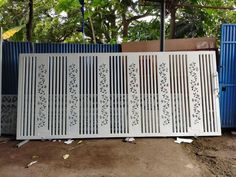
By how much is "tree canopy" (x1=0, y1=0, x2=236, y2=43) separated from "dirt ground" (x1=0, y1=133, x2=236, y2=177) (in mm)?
4832

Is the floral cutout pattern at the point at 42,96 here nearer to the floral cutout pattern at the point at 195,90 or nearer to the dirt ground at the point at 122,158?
the dirt ground at the point at 122,158

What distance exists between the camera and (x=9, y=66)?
6199 mm

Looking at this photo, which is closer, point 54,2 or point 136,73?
point 136,73

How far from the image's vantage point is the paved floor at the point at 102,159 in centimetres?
403

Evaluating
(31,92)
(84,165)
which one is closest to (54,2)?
(31,92)

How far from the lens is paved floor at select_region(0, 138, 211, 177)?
159 inches

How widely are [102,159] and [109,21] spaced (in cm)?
939

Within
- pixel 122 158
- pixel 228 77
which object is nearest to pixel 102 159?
pixel 122 158

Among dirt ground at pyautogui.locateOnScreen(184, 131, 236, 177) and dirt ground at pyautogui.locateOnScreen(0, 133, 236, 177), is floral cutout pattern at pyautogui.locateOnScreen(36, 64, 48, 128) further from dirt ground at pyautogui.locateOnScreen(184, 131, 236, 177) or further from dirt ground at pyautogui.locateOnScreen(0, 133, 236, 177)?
dirt ground at pyautogui.locateOnScreen(184, 131, 236, 177)

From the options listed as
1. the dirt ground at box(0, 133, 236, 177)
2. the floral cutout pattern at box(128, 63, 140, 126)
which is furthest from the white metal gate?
the dirt ground at box(0, 133, 236, 177)

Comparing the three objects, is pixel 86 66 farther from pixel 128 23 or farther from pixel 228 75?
pixel 128 23

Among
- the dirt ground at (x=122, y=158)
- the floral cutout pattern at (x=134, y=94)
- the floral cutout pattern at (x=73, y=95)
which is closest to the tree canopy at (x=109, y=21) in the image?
the floral cutout pattern at (x=134, y=94)

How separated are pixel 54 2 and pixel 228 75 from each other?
8.70 meters

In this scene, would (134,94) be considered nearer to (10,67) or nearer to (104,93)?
(104,93)
